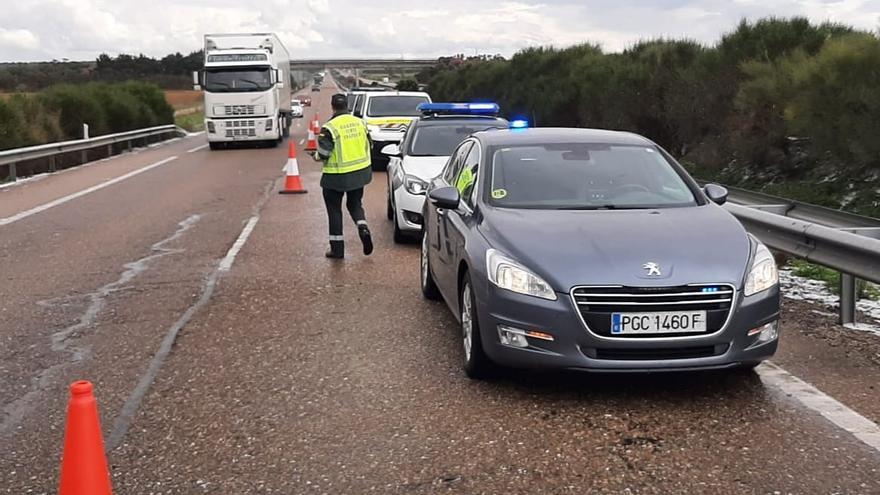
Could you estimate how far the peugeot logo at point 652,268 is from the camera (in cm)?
491

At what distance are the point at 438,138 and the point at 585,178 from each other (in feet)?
19.5

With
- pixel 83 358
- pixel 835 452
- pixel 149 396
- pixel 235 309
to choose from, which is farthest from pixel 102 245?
pixel 835 452

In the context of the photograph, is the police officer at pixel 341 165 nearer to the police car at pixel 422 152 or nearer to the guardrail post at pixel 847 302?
the police car at pixel 422 152

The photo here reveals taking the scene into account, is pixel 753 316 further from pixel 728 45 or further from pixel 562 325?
pixel 728 45

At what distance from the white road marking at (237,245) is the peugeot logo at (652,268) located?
5387 millimetres

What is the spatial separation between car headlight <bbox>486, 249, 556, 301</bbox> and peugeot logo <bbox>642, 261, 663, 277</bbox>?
51 cm

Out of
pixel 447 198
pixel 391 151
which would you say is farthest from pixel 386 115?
pixel 447 198

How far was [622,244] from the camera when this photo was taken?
5203 mm

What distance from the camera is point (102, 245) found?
35.9 ft

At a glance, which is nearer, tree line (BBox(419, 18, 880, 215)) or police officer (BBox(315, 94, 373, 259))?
police officer (BBox(315, 94, 373, 259))

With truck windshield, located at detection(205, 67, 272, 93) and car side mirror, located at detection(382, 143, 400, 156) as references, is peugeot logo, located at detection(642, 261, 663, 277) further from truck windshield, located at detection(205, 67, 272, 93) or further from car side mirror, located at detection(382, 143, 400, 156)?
truck windshield, located at detection(205, 67, 272, 93)

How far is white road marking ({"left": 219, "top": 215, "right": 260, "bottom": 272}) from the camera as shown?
9555 mm

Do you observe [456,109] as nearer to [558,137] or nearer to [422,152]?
[422,152]

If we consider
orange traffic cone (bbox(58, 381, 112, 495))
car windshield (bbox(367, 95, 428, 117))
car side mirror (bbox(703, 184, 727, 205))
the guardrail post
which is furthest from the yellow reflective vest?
car windshield (bbox(367, 95, 428, 117))
